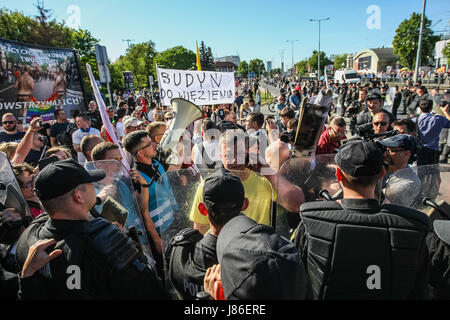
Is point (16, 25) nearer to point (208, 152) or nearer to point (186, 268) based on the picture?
point (208, 152)

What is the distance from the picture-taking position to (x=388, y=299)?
137cm

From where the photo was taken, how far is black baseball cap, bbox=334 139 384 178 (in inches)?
56.4

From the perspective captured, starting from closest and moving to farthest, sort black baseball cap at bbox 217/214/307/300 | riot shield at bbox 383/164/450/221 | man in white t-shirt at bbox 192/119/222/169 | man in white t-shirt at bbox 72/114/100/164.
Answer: black baseball cap at bbox 217/214/307/300
riot shield at bbox 383/164/450/221
man in white t-shirt at bbox 192/119/222/169
man in white t-shirt at bbox 72/114/100/164

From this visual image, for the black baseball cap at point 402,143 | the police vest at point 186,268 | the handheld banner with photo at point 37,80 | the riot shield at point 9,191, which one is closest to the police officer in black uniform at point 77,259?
the police vest at point 186,268

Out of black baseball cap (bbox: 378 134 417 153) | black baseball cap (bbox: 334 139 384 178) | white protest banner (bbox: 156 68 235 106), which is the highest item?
white protest banner (bbox: 156 68 235 106)

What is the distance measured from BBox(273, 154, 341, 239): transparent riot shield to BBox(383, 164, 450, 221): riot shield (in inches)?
14.4

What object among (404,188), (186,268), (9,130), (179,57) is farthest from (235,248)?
(179,57)

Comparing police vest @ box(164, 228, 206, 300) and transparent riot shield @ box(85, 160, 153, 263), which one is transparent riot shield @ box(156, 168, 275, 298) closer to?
transparent riot shield @ box(85, 160, 153, 263)

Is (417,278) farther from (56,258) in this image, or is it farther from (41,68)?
(41,68)

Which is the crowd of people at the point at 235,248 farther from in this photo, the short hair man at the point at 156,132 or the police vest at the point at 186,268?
the short hair man at the point at 156,132

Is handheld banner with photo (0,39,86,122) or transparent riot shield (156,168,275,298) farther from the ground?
handheld banner with photo (0,39,86,122)

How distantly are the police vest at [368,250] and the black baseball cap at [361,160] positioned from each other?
8.1 inches

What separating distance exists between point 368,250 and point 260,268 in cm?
74

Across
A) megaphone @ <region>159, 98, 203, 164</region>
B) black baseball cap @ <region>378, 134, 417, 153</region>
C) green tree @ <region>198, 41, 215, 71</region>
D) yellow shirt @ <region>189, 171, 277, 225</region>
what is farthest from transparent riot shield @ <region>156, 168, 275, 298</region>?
green tree @ <region>198, 41, 215, 71</region>
